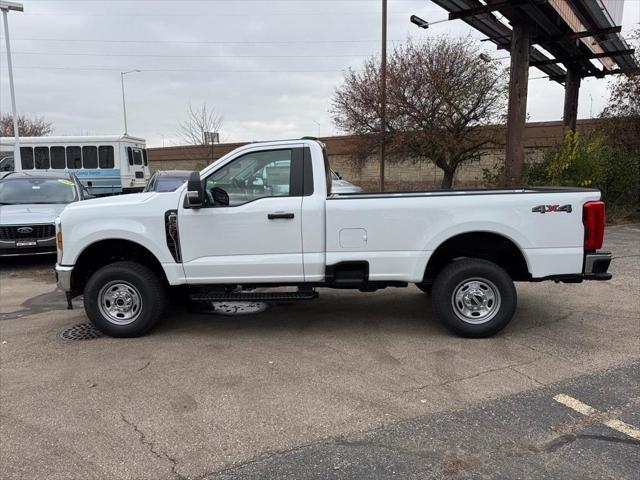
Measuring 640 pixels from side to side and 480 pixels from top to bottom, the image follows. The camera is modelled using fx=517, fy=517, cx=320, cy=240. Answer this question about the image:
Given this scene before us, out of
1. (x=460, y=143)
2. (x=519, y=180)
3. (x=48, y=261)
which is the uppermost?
(x=460, y=143)

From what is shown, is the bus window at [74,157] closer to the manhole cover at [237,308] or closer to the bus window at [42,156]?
the bus window at [42,156]

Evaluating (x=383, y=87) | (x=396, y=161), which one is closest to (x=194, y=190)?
(x=383, y=87)

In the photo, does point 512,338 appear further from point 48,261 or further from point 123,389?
point 48,261

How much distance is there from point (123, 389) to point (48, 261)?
25.9 feet

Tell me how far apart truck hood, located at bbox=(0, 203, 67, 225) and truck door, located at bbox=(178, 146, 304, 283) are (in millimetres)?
5601

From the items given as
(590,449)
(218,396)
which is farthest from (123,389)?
(590,449)

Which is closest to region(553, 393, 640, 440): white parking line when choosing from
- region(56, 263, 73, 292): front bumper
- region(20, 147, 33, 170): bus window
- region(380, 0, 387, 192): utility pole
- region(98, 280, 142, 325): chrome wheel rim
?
region(98, 280, 142, 325): chrome wheel rim

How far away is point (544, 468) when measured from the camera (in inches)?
119

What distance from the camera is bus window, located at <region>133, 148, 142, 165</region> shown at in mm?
25234

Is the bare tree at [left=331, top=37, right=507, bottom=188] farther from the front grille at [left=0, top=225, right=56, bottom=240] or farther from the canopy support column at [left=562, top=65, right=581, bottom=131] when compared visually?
the front grille at [left=0, top=225, right=56, bottom=240]

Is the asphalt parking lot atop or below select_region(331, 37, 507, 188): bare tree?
below

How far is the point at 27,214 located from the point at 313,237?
695 centimetres

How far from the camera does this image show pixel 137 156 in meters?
25.7

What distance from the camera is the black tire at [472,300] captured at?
5219mm
